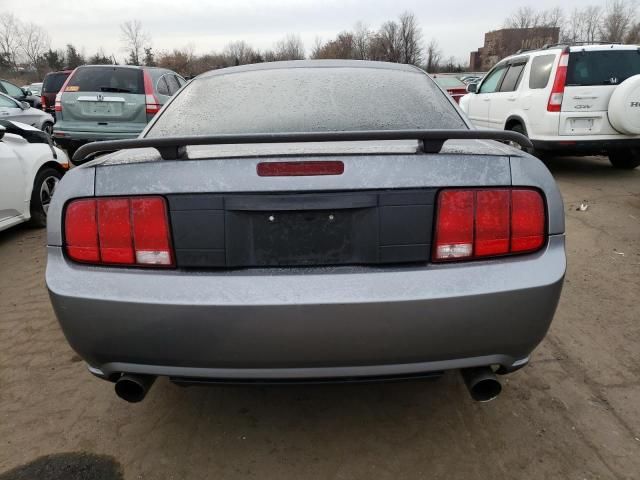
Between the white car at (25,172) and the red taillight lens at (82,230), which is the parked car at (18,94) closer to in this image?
the white car at (25,172)

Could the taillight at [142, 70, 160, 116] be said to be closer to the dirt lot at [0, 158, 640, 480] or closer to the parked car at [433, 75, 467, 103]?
the dirt lot at [0, 158, 640, 480]

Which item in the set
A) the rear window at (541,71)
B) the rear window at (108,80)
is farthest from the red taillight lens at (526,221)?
the rear window at (108,80)

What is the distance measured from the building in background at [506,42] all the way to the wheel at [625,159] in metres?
57.8

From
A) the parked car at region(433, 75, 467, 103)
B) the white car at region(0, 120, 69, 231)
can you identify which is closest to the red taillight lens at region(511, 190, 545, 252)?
the white car at region(0, 120, 69, 231)

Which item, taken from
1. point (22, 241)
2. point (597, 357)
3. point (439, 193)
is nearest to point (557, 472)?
point (597, 357)

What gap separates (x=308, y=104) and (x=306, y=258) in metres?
1.06

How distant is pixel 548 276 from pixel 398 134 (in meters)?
0.75

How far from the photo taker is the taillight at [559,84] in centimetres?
712

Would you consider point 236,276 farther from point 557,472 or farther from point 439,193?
point 557,472

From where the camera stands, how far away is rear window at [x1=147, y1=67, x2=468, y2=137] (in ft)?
7.70

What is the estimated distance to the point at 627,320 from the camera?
3.28 m

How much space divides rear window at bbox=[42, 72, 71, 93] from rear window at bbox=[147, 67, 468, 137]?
51.7ft

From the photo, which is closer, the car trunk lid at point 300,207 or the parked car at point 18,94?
the car trunk lid at point 300,207

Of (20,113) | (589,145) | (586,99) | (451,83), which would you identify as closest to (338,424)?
(589,145)
